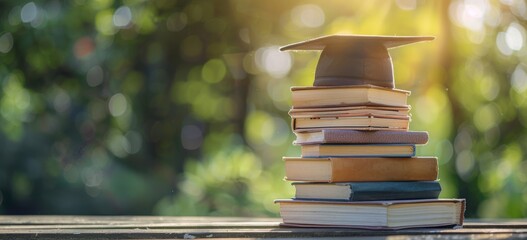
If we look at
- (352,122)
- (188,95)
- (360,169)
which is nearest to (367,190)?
(360,169)

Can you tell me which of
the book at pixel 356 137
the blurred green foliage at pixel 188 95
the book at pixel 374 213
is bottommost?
the blurred green foliage at pixel 188 95

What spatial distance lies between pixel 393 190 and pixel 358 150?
146 millimetres

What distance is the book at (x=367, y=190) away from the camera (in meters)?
3.12

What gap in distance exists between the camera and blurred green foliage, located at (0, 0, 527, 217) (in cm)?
1221

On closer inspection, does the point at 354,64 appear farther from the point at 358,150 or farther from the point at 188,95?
the point at 188,95

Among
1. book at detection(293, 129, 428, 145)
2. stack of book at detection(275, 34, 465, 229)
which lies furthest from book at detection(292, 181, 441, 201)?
book at detection(293, 129, 428, 145)

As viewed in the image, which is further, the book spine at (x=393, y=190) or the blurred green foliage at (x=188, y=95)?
the blurred green foliage at (x=188, y=95)

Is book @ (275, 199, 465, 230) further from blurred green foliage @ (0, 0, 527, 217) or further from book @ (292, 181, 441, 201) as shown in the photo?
blurred green foliage @ (0, 0, 527, 217)

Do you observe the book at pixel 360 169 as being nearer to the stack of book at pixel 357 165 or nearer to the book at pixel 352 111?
the stack of book at pixel 357 165

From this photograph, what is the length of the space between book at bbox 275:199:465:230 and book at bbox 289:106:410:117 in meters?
0.25

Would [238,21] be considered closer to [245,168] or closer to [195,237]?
[245,168]

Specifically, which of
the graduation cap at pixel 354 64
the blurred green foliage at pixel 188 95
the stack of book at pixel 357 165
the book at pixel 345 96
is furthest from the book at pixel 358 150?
the blurred green foliage at pixel 188 95

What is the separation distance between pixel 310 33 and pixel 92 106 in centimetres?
304

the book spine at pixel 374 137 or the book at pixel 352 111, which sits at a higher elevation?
the book at pixel 352 111
